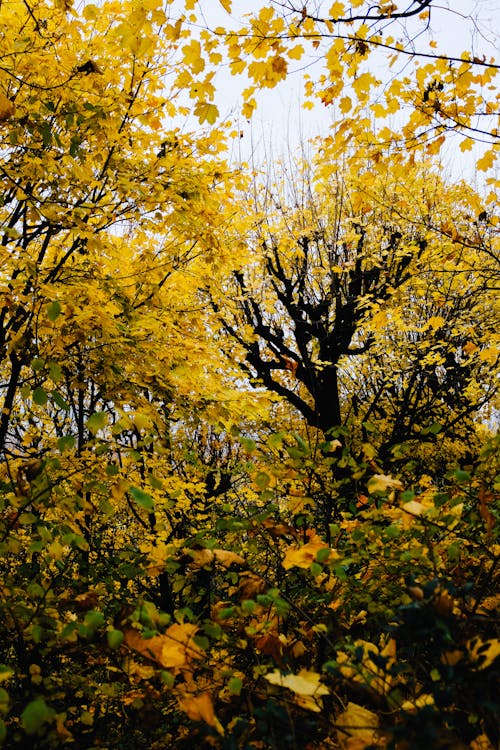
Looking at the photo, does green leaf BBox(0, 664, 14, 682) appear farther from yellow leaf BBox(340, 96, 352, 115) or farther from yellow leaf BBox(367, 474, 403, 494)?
yellow leaf BBox(340, 96, 352, 115)

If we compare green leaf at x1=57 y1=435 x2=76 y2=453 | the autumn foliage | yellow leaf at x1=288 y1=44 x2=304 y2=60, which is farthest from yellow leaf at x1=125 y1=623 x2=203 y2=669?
yellow leaf at x1=288 y1=44 x2=304 y2=60

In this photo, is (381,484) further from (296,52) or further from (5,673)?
(296,52)

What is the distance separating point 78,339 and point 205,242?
5.26 feet

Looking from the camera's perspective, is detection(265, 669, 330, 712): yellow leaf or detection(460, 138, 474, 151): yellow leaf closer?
detection(265, 669, 330, 712): yellow leaf

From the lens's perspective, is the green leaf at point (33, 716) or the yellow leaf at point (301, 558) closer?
the green leaf at point (33, 716)

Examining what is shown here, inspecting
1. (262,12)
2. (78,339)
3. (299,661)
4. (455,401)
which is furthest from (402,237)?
(299,661)

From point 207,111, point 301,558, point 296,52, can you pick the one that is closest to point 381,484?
point 301,558

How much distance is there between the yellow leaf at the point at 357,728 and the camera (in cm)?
152

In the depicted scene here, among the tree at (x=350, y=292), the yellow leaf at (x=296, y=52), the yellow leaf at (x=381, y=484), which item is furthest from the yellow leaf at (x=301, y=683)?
the tree at (x=350, y=292)

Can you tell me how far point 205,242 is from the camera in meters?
4.58

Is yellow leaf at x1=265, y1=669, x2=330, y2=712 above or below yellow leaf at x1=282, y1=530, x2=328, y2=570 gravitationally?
below

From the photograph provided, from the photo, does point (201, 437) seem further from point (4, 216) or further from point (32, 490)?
point (32, 490)

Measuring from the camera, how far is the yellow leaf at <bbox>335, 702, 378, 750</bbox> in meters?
1.52

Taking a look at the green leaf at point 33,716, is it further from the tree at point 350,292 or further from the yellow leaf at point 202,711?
the tree at point 350,292
